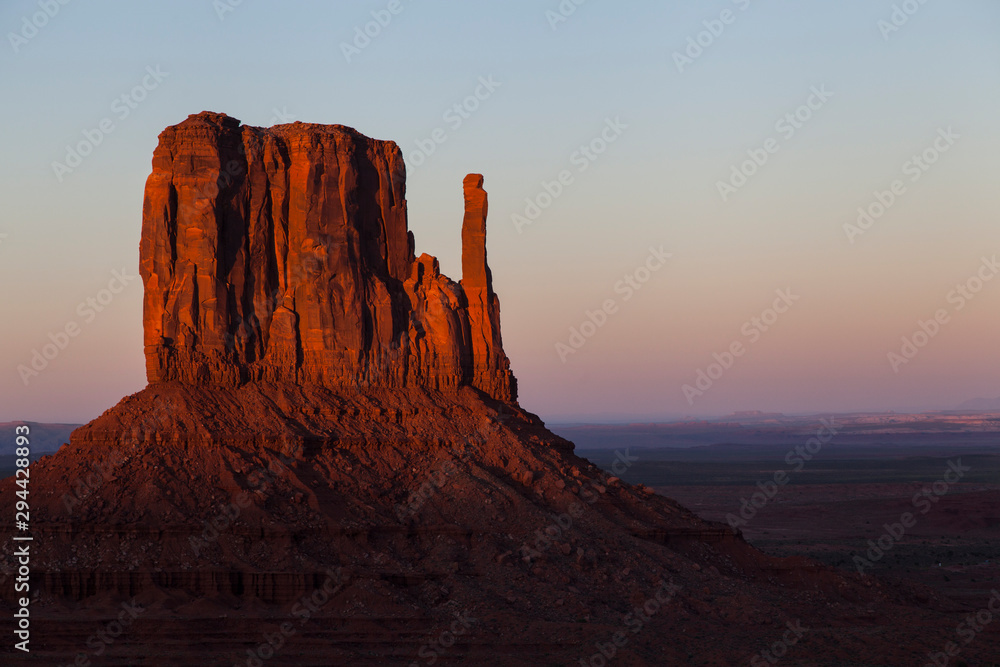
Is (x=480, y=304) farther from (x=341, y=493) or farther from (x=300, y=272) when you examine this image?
(x=341, y=493)

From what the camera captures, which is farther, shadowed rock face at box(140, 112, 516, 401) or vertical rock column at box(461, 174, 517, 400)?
vertical rock column at box(461, 174, 517, 400)

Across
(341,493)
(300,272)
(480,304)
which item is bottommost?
(341,493)

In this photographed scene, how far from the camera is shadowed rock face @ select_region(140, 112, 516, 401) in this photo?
61.4 meters

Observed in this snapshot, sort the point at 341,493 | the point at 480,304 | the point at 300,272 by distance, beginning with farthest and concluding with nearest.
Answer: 1. the point at 480,304
2. the point at 300,272
3. the point at 341,493

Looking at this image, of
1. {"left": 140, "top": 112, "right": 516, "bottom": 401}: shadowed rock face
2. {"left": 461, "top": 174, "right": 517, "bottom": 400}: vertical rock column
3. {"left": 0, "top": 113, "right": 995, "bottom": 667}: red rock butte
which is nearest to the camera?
{"left": 0, "top": 113, "right": 995, "bottom": 667}: red rock butte

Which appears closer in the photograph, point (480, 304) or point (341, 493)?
point (341, 493)

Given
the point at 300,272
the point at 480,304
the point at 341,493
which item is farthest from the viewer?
the point at 480,304

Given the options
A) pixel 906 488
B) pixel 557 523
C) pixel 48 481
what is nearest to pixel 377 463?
pixel 557 523

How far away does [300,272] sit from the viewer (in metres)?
63.6

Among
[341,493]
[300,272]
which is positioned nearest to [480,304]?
[300,272]

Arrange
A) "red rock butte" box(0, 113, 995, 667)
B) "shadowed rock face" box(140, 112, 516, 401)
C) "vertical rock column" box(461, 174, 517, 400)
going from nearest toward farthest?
1. "red rock butte" box(0, 113, 995, 667)
2. "shadowed rock face" box(140, 112, 516, 401)
3. "vertical rock column" box(461, 174, 517, 400)

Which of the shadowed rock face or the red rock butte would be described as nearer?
the red rock butte

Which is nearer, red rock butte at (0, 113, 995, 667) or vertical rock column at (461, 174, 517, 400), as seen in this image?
red rock butte at (0, 113, 995, 667)

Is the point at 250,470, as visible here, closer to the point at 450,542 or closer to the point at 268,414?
the point at 268,414
